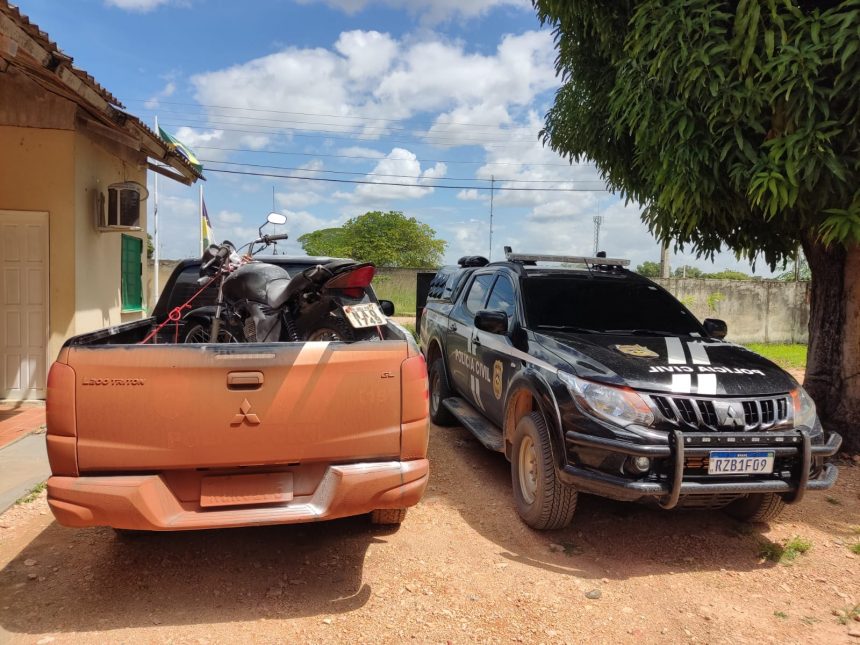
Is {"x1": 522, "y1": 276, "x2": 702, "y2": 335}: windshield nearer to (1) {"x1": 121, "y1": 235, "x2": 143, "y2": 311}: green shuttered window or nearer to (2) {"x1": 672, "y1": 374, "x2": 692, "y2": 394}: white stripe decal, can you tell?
(2) {"x1": 672, "y1": 374, "x2": 692, "y2": 394}: white stripe decal

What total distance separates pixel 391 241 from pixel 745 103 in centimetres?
3730

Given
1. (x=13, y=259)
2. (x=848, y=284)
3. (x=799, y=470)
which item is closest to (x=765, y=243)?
(x=848, y=284)

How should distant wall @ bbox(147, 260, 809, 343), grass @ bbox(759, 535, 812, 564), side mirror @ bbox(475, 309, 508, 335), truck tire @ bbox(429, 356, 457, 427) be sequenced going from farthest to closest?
distant wall @ bbox(147, 260, 809, 343), truck tire @ bbox(429, 356, 457, 427), side mirror @ bbox(475, 309, 508, 335), grass @ bbox(759, 535, 812, 564)

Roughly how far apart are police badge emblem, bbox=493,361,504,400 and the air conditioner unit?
525 centimetres

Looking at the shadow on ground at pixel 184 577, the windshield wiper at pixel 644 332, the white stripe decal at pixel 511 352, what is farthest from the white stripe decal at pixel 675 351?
the shadow on ground at pixel 184 577

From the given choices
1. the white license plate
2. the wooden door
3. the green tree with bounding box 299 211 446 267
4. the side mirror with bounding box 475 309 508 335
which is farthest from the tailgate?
the green tree with bounding box 299 211 446 267

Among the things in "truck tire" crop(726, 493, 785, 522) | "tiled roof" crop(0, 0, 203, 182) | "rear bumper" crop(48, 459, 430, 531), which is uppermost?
"tiled roof" crop(0, 0, 203, 182)

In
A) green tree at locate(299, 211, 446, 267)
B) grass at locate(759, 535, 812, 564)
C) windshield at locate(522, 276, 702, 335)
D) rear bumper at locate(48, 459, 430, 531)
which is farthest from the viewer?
green tree at locate(299, 211, 446, 267)

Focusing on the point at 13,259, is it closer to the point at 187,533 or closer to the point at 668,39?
the point at 187,533

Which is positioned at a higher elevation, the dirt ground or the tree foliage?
the tree foliage

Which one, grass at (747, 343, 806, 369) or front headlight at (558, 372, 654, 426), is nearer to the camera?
front headlight at (558, 372, 654, 426)

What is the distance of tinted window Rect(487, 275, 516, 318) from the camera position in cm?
480

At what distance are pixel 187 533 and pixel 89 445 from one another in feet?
4.17

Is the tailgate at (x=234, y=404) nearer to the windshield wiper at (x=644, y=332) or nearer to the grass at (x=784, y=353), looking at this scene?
the windshield wiper at (x=644, y=332)
